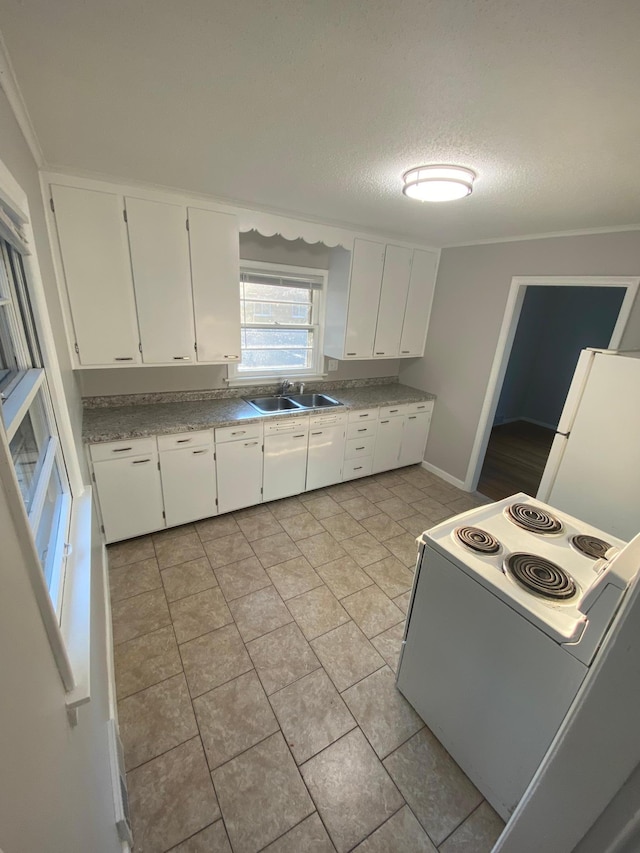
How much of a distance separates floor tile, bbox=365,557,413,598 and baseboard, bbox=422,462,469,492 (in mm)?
1457

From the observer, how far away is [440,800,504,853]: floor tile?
125 cm

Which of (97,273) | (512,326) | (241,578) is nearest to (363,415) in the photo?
(512,326)

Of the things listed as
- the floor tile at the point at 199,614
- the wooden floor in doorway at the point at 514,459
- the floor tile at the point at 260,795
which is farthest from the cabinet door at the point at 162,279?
the wooden floor in doorway at the point at 514,459

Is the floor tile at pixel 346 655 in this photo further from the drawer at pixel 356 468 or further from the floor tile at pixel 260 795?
the drawer at pixel 356 468

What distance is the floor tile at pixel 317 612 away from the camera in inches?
80.3

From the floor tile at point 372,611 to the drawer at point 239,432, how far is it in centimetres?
143

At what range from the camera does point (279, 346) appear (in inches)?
135

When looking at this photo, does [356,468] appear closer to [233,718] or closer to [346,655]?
[346,655]

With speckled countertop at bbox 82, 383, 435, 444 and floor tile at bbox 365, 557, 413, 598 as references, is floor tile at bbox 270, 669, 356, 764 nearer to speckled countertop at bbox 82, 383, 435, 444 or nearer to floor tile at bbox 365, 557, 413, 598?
floor tile at bbox 365, 557, 413, 598

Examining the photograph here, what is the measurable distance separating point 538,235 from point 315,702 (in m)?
3.61

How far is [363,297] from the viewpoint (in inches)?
131

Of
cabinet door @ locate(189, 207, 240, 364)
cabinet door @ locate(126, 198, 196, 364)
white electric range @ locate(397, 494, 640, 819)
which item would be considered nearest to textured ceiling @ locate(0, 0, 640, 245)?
cabinet door @ locate(126, 198, 196, 364)

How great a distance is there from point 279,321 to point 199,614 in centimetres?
256

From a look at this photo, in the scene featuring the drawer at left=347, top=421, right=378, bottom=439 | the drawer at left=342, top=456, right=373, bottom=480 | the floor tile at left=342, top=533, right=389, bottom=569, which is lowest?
the floor tile at left=342, top=533, right=389, bottom=569
